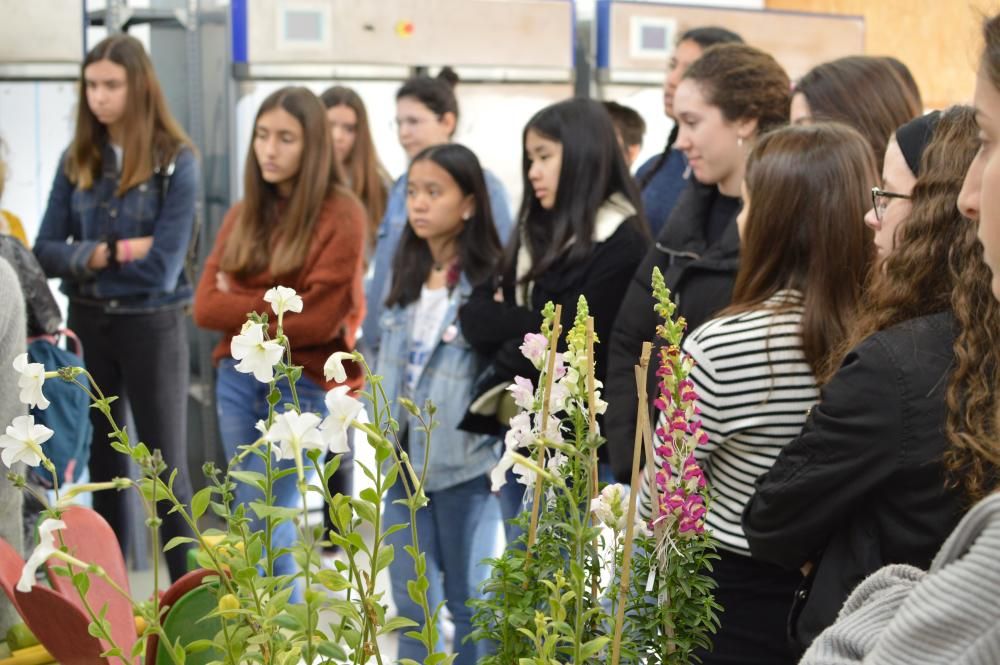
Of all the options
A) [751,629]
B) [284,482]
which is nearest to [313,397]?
[284,482]

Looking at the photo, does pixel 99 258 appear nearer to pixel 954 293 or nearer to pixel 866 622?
pixel 954 293

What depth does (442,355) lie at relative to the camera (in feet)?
9.87

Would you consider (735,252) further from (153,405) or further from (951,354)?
(153,405)

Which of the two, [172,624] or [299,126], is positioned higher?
[299,126]

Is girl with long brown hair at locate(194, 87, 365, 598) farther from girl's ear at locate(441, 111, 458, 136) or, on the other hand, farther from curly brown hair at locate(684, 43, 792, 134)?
curly brown hair at locate(684, 43, 792, 134)

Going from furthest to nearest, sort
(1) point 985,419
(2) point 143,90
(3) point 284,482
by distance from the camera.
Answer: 1. (2) point 143,90
2. (3) point 284,482
3. (1) point 985,419

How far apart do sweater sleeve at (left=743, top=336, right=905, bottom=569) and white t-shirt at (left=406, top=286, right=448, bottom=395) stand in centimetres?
162

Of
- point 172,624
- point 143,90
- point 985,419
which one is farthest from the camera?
point 143,90

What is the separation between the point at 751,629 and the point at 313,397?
199 centimetres

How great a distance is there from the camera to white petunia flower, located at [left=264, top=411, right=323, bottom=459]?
748 mm

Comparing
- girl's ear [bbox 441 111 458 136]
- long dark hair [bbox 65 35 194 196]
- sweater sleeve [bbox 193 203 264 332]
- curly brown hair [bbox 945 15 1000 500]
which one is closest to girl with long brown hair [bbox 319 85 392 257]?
girl's ear [bbox 441 111 458 136]

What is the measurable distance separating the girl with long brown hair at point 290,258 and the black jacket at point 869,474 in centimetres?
206

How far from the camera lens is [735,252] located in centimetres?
224

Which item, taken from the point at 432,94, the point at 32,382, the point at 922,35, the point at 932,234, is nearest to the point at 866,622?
the point at 32,382
